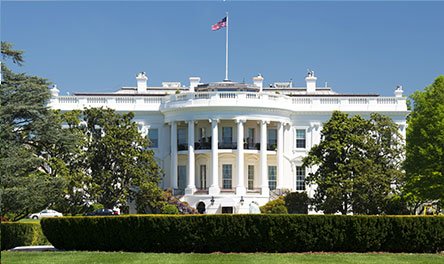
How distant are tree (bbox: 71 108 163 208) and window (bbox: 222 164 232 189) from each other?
9015 mm

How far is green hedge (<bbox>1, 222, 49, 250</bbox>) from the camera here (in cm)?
3288

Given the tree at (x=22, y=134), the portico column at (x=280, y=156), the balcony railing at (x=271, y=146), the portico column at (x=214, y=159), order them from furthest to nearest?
the balcony railing at (x=271, y=146) → the portico column at (x=280, y=156) → the portico column at (x=214, y=159) → the tree at (x=22, y=134)

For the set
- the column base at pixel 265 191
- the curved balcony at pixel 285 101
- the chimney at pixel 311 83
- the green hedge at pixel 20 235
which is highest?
the chimney at pixel 311 83

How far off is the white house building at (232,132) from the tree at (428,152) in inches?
694

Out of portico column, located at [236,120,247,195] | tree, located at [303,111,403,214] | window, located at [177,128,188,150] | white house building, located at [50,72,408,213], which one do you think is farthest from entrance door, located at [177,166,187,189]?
tree, located at [303,111,403,214]

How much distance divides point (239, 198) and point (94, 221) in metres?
30.3

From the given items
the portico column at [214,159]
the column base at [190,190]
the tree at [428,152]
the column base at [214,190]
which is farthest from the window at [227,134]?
the tree at [428,152]

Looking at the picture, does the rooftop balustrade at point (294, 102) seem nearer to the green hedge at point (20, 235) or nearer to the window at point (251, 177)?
the window at point (251, 177)

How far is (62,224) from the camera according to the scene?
3084 centimetres

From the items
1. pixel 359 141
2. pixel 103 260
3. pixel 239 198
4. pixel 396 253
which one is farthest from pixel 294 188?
pixel 103 260

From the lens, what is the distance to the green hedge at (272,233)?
96.7 ft

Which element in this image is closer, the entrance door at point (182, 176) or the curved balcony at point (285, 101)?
the curved balcony at point (285, 101)

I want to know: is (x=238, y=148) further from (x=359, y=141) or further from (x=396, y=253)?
(x=396, y=253)

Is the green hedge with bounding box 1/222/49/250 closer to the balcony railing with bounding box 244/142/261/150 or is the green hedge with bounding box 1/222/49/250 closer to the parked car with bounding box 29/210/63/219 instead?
the balcony railing with bounding box 244/142/261/150
